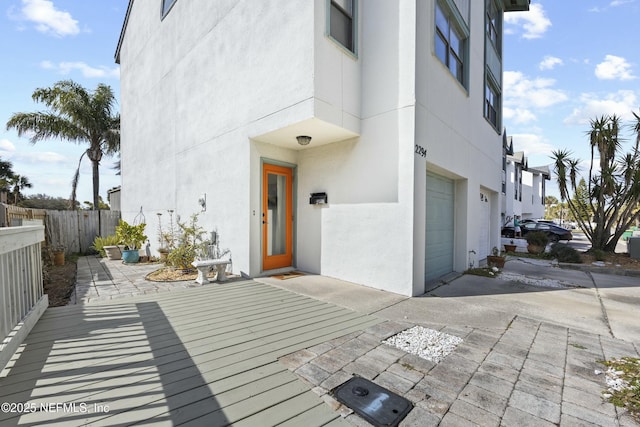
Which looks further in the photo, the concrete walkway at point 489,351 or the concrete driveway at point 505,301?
the concrete driveway at point 505,301

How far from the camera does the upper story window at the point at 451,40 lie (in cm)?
591

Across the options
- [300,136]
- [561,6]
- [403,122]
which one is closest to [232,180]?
[300,136]

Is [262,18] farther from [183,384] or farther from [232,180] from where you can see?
[183,384]

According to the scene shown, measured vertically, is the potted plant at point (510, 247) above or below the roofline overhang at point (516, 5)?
below

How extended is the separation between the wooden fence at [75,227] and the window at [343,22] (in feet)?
33.9

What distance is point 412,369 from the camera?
239 cm

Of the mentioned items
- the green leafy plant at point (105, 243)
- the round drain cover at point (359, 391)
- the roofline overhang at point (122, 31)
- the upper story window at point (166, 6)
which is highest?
Answer: the roofline overhang at point (122, 31)

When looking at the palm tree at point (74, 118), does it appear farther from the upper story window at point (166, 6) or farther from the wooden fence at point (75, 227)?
the upper story window at point (166, 6)

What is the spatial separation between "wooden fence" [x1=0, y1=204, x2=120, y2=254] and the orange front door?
7.93m

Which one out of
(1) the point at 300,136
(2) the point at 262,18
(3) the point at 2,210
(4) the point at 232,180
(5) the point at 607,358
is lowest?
(5) the point at 607,358

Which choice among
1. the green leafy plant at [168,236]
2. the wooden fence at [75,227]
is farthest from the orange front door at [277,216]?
the wooden fence at [75,227]

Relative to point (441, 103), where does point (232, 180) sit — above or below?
below

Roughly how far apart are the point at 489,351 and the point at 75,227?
1382 cm

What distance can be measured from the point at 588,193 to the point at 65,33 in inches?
709
